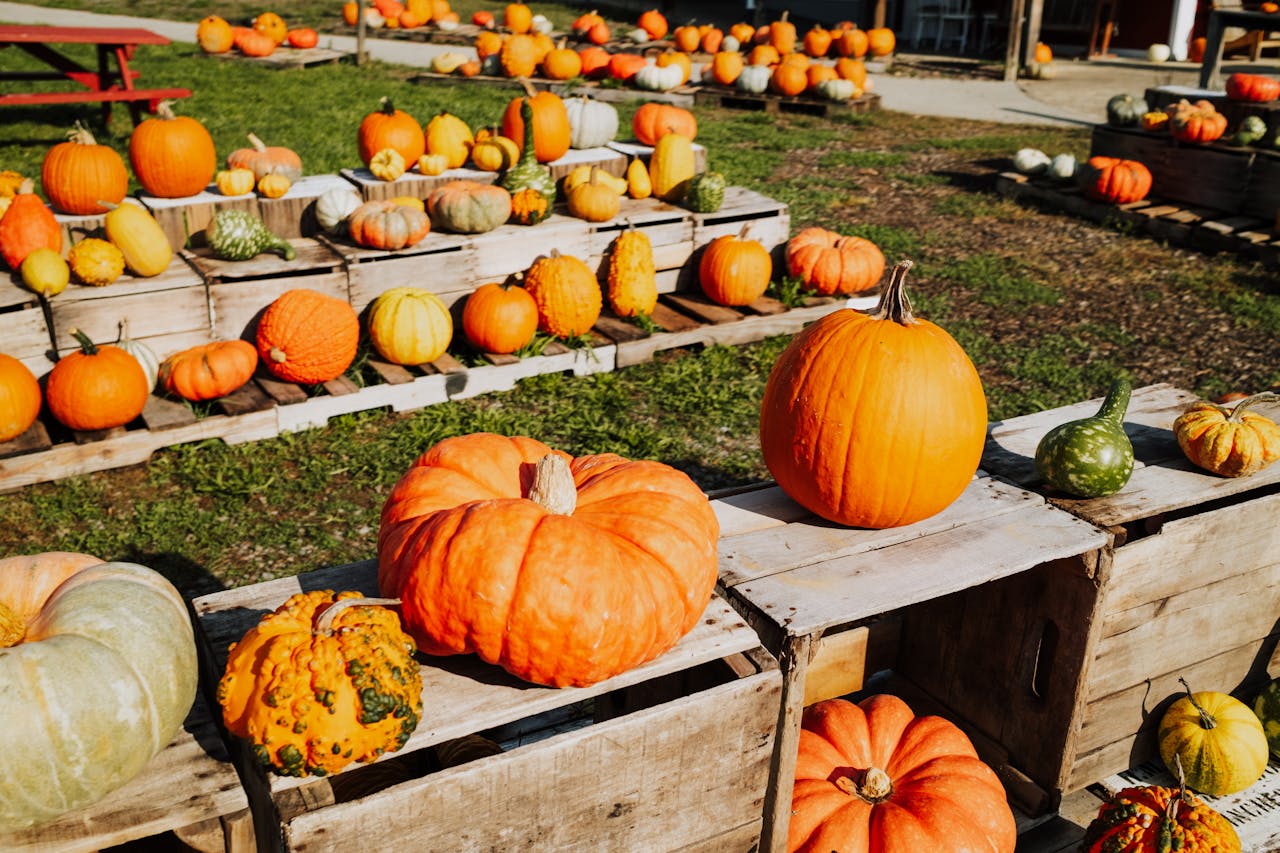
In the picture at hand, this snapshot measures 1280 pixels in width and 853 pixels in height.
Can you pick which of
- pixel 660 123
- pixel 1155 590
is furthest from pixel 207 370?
pixel 1155 590

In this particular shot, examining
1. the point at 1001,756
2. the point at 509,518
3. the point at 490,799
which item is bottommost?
the point at 1001,756

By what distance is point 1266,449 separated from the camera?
3316mm

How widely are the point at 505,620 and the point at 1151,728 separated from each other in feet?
7.96

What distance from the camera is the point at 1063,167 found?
Answer: 10.3m

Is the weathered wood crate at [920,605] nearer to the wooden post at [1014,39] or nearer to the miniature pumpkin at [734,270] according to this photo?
the miniature pumpkin at [734,270]

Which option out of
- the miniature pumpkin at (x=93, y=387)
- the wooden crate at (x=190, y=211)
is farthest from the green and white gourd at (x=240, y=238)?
the miniature pumpkin at (x=93, y=387)

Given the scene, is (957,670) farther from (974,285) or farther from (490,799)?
(974,285)

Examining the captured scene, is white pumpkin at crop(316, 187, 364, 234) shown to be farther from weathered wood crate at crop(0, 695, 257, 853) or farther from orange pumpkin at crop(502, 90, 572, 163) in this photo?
weathered wood crate at crop(0, 695, 257, 853)

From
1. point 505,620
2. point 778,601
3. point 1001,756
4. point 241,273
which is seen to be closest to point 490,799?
point 505,620

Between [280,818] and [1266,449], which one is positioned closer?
[280,818]

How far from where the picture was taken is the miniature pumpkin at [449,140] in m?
7.18

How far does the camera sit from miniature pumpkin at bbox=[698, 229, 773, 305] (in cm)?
695

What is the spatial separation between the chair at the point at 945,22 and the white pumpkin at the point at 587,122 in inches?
559

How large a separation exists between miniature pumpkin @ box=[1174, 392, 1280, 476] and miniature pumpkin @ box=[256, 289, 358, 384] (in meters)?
4.00
